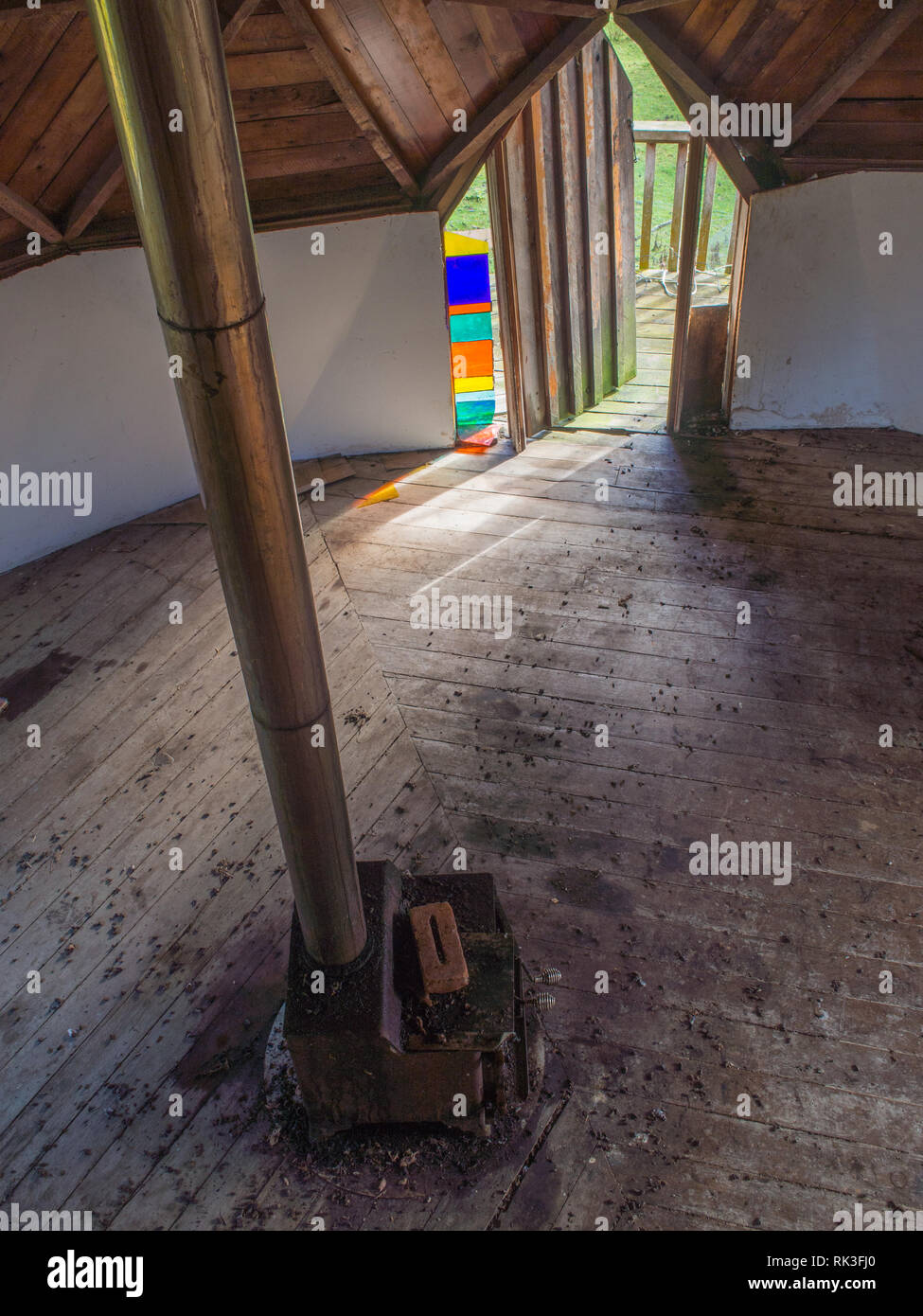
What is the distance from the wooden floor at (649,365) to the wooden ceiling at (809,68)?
166 centimetres

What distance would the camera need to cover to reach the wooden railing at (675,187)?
7.87m

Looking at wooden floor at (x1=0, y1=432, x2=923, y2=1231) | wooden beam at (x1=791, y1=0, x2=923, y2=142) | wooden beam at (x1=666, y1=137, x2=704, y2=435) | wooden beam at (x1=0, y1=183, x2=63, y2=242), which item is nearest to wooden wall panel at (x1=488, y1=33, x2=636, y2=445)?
wooden beam at (x1=666, y1=137, x2=704, y2=435)

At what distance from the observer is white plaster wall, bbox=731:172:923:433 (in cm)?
599

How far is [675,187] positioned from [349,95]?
4.52 meters

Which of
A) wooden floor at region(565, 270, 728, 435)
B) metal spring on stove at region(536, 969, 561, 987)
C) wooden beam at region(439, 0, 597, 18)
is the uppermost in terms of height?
wooden beam at region(439, 0, 597, 18)

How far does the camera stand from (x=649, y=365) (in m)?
8.01

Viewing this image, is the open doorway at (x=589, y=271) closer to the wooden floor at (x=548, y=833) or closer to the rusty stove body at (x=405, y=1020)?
the wooden floor at (x=548, y=833)

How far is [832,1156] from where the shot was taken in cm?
312

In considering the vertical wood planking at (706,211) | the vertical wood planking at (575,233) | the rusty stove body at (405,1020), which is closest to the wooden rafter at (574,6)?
the vertical wood planking at (575,233)

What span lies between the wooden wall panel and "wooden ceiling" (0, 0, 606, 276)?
0.43 m

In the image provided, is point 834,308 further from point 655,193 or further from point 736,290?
point 655,193

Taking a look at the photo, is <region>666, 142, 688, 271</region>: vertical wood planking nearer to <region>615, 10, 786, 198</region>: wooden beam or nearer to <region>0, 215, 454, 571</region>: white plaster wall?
<region>615, 10, 786, 198</region>: wooden beam

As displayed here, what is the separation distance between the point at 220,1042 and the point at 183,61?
305cm
